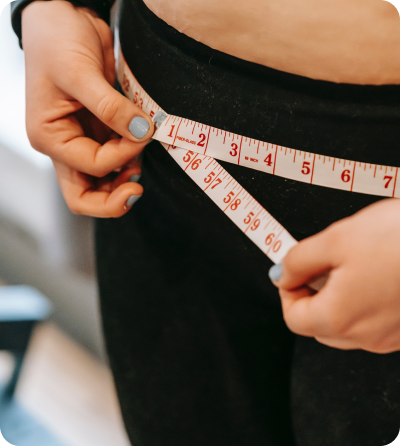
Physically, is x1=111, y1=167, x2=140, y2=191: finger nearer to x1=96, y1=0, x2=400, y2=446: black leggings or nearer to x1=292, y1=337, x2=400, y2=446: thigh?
x1=96, y1=0, x2=400, y2=446: black leggings

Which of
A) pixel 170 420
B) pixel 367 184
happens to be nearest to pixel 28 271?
pixel 170 420

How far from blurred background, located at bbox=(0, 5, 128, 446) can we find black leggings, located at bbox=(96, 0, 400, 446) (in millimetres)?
866

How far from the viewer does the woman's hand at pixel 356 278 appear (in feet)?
1.35

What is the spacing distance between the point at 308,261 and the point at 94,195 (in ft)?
1.37

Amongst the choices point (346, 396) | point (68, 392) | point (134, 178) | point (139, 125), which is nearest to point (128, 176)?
point (134, 178)

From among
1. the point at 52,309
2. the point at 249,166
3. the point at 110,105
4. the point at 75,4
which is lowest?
the point at 52,309

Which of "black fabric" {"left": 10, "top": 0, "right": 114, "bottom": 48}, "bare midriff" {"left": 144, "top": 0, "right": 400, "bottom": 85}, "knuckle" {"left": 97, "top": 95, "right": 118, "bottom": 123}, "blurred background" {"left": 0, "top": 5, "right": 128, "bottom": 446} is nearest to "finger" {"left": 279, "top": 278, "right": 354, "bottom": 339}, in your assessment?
"bare midriff" {"left": 144, "top": 0, "right": 400, "bottom": 85}

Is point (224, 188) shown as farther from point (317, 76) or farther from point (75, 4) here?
point (75, 4)

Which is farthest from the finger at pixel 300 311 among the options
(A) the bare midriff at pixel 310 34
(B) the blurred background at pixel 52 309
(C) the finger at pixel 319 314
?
(B) the blurred background at pixel 52 309

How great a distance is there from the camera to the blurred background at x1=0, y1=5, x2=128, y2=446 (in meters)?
1.57

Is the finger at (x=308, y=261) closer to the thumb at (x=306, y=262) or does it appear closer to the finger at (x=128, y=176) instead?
the thumb at (x=306, y=262)

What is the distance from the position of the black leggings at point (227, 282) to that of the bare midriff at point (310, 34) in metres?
0.02

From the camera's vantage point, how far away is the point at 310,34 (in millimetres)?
455

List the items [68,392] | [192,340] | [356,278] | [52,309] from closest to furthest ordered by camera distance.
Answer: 1. [356,278]
2. [192,340]
3. [68,392]
4. [52,309]
